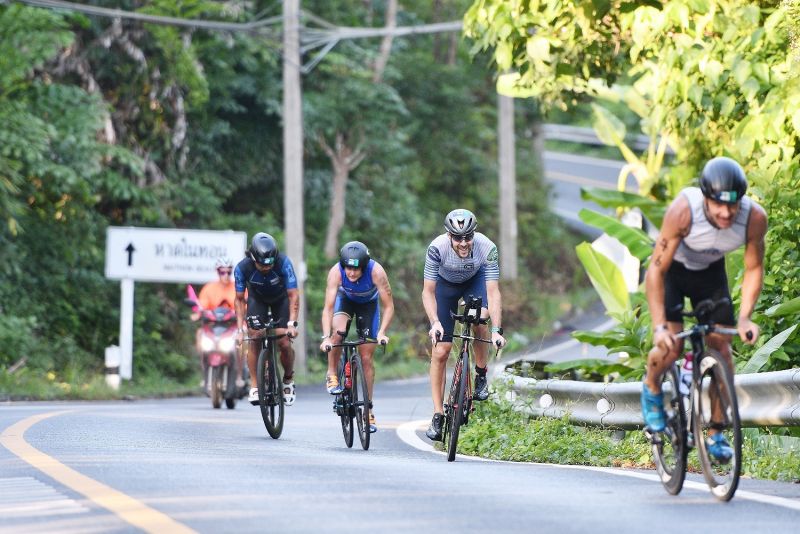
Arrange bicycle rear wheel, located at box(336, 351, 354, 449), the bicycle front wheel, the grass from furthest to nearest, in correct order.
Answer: the bicycle front wheel → bicycle rear wheel, located at box(336, 351, 354, 449) → the grass

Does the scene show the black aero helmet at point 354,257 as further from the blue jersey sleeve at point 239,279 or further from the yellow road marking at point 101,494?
the yellow road marking at point 101,494

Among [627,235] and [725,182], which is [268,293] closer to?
[627,235]

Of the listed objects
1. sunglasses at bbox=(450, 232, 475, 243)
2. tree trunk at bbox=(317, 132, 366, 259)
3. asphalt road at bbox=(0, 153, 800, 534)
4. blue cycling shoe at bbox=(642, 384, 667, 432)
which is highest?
tree trunk at bbox=(317, 132, 366, 259)

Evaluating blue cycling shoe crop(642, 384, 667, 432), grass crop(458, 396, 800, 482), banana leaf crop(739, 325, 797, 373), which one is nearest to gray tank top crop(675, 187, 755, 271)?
blue cycling shoe crop(642, 384, 667, 432)

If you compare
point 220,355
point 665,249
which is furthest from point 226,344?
point 665,249

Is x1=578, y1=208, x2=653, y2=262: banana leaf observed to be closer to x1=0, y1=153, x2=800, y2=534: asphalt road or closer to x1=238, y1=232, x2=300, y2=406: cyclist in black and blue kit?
x1=238, y1=232, x2=300, y2=406: cyclist in black and blue kit

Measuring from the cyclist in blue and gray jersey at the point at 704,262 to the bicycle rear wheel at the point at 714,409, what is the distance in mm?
50

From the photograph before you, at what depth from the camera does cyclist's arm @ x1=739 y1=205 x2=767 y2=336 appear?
8828 millimetres

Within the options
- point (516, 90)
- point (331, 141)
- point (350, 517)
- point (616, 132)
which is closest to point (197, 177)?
point (331, 141)

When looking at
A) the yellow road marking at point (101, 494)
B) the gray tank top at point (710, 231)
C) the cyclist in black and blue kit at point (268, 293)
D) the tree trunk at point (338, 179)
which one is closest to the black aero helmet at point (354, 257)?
the cyclist in black and blue kit at point (268, 293)

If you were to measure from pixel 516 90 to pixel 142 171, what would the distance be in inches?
533

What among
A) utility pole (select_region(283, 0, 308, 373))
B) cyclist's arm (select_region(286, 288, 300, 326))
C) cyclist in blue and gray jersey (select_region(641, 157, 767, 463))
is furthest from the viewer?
utility pole (select_region(283, 0, 308, 373))

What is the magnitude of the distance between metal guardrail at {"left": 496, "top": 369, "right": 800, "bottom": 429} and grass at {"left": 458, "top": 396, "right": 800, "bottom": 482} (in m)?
0.13

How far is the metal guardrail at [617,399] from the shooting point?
10453mm
